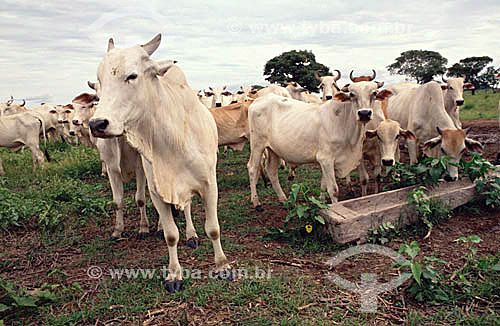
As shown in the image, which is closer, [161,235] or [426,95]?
[161,235]

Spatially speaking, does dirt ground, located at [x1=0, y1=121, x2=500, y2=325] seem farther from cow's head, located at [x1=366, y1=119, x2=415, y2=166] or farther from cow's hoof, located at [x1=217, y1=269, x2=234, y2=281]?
cow's head, located at [x1=366, y1=119, x2=415, y2=166]

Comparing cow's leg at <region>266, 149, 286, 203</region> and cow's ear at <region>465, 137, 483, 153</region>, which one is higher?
cow's ear at <region>465, 137, 483, 153</region>

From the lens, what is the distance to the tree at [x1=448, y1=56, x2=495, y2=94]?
115 feet

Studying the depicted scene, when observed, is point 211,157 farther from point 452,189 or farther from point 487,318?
point 452,189

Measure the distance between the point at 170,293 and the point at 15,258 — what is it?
7.38 feet

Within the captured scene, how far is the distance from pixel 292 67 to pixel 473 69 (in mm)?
19733

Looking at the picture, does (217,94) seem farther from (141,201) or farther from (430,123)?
(141,201)

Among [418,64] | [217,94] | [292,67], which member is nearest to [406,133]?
[217,94]

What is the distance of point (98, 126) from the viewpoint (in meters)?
2.45

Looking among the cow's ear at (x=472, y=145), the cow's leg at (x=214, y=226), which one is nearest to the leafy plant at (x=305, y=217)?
the cow's leg at (x=214, y=226)

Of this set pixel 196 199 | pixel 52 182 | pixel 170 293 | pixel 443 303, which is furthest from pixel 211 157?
pixel 52 182

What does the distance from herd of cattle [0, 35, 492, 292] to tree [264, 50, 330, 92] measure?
1781 centimetres

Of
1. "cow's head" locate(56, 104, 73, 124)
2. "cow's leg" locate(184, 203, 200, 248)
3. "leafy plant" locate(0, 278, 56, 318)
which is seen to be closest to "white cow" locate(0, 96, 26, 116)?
"cow's head" locate(56, 104, 73, 124)

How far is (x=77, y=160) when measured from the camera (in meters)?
9.38
